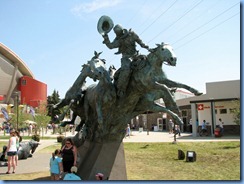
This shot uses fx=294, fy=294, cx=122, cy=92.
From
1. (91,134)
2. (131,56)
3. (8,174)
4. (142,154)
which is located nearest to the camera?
(131,56)

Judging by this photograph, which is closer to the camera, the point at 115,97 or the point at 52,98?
the point at 115,97

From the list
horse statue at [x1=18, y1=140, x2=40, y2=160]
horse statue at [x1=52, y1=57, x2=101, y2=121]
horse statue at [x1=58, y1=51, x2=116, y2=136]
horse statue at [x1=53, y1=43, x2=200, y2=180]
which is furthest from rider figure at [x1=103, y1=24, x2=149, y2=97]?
horse statue at [x1=18, y1=140, x2=40, y2=160]

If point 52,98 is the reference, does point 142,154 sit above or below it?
below

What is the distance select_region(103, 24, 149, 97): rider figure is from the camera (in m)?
9.45

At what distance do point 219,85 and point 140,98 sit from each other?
75.2 ft

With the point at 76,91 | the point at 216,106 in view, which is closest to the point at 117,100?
the point at 76,91

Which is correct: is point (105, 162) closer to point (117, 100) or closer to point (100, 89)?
point (117, 100)

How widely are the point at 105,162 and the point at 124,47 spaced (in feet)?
12.6

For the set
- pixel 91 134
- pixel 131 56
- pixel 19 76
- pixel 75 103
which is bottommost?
pixel 91 134

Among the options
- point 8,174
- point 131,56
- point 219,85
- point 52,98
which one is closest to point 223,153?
point 131,56

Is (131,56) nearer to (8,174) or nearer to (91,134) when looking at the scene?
(91,134)

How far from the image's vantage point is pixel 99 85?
1003 cm

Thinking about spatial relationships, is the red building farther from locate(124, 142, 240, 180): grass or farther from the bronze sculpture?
the bronze sculpture

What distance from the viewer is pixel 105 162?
9703 millimetres
